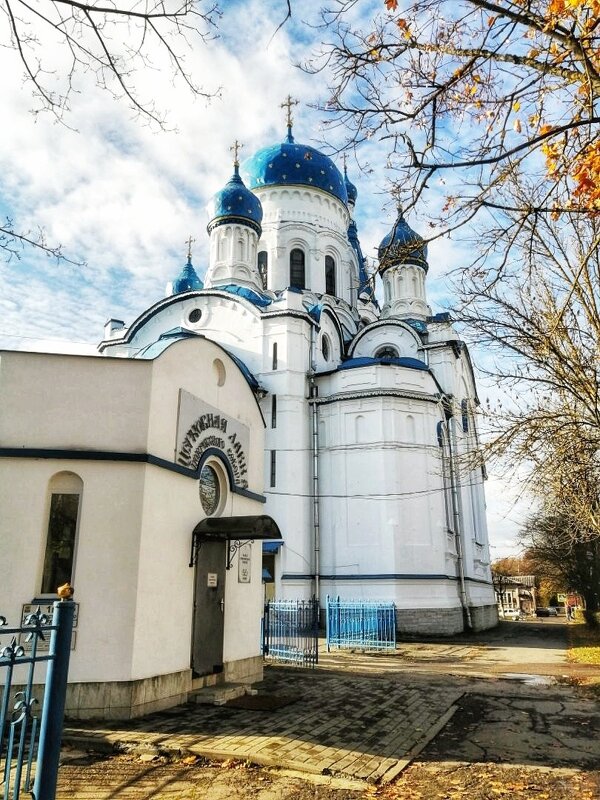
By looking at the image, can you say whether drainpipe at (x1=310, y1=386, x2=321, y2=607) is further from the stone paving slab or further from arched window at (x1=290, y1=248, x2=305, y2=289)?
the stone paving slab

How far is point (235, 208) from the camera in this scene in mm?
25031

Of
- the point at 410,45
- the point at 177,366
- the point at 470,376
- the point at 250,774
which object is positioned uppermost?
the point at 470,376

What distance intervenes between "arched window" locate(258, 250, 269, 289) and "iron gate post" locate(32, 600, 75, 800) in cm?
2470

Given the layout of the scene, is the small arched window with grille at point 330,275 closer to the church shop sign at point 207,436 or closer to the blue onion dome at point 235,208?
the blue onion dome at point 235,208

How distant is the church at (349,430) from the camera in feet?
63.9

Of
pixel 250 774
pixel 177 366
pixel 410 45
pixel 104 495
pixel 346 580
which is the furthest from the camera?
pixel 346 580

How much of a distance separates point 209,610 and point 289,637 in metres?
5.29

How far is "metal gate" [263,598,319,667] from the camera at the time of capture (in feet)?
41.9

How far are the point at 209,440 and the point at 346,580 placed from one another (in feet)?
Result: 38.6

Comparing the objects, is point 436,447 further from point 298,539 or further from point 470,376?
point 470,376

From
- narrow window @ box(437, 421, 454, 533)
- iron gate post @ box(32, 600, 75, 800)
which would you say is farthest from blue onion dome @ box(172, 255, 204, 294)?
iron gate post @ box(32, 600, 75, 800)

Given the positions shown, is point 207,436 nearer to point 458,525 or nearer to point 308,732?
point 308,732

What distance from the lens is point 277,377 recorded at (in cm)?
2130

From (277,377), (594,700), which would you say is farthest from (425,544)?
(594,700)
